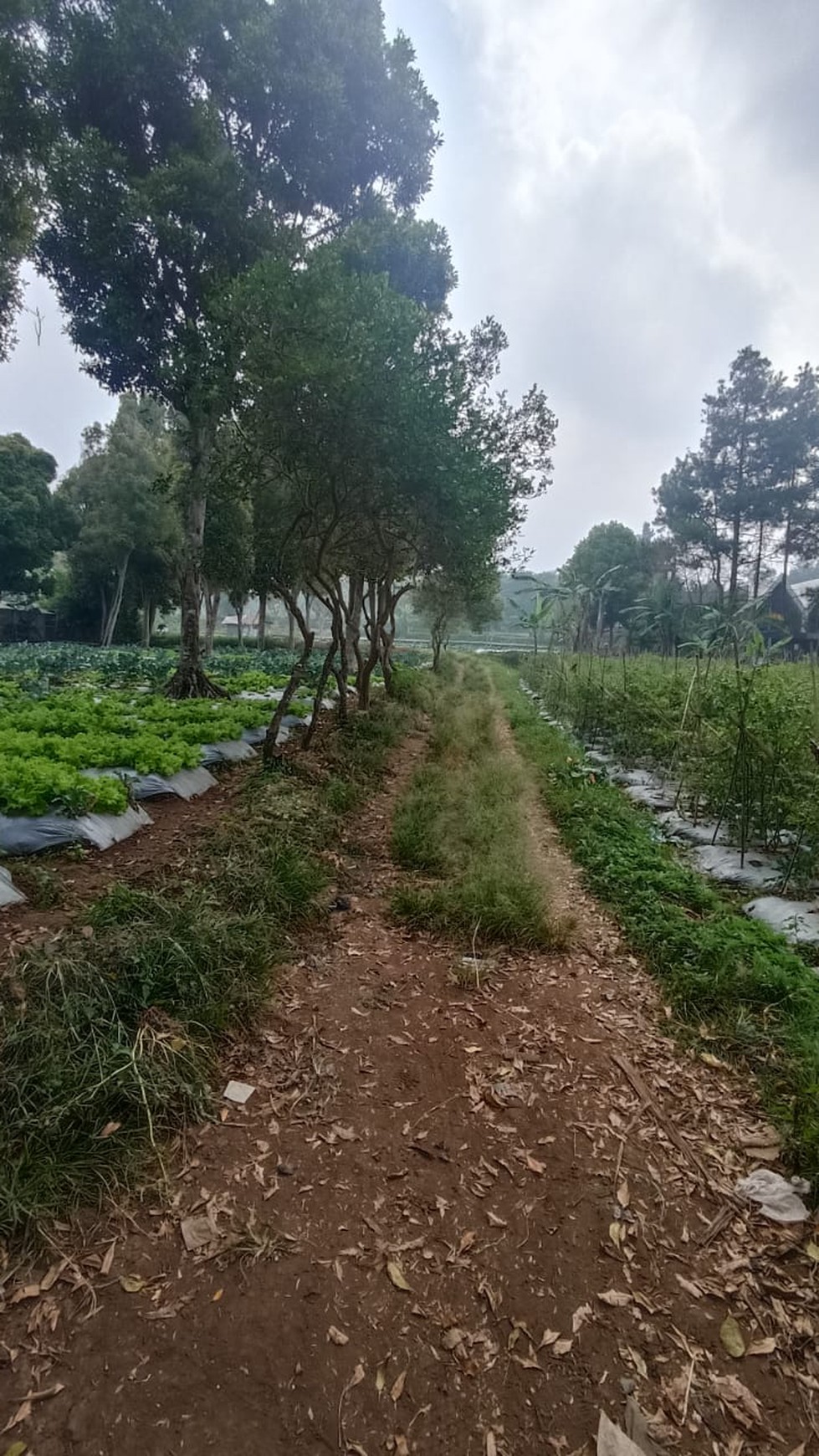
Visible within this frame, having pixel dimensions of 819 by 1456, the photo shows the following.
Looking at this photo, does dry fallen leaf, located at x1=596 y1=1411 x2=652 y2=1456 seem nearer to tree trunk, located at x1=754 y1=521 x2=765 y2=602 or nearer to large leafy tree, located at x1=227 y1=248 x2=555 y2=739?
large leafy tree, located at x1=227 y1=248 x2=555 y2=739

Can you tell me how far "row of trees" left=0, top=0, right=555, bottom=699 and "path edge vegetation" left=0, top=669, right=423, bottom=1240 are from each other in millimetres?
4443

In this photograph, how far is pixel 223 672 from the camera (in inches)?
757

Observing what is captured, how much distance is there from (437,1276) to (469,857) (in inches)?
137

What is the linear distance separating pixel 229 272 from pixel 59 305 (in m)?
3.41

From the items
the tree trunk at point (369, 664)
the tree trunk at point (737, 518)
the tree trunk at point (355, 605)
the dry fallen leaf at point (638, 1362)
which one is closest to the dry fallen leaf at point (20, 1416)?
the dry fallen leaf at point (638, 1362)

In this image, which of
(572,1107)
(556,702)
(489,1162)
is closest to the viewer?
(489,1162)

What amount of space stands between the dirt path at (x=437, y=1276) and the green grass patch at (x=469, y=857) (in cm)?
112

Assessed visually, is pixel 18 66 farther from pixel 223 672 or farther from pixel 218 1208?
pixel 218 1208

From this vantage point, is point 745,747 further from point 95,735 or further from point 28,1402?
point 95,735

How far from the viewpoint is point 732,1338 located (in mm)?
1882

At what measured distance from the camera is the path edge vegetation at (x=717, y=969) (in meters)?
2.83

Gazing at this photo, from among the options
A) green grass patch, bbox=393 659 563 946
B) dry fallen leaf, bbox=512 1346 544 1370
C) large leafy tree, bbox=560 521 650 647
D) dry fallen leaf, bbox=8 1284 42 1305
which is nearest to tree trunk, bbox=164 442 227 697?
green grass patch, bbox=393 659 563 946

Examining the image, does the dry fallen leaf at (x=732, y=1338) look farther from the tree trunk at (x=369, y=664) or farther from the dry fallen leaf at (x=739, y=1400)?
the tree trunk at (x=369, y=664)

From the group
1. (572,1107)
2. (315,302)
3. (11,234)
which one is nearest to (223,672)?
(11,234)
